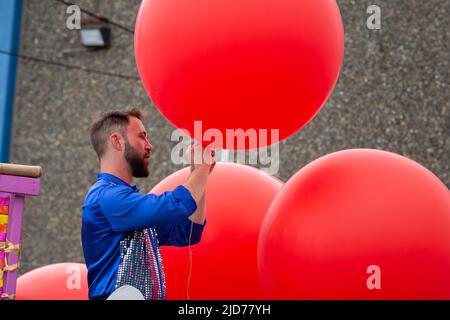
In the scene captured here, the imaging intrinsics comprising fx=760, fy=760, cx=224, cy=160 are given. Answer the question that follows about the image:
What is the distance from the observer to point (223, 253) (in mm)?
2875

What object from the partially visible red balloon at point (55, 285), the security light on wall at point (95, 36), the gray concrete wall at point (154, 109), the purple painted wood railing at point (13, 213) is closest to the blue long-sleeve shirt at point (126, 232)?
the purple painted wood railing at point (13, 213)

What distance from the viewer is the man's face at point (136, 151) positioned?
2605mm

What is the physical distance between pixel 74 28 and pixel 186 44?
12.7 ft

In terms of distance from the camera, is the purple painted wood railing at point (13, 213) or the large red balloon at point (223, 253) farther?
the large red balloon at point (223, 253)

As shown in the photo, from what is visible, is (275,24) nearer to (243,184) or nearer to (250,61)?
(250,61)

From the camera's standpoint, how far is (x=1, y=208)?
258cm

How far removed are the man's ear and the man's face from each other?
0.7 inches

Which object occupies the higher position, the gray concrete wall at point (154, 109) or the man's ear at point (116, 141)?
the gray concrete wall at point (154, 109)

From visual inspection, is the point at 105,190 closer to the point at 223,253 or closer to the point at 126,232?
the point at 126,232

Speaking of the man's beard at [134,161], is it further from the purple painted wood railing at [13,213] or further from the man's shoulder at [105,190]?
the purple painted wood railing at [13,213]

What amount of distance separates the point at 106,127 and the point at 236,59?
541 mm

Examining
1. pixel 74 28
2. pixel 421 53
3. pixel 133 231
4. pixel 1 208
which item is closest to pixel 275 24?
pixel 133 231

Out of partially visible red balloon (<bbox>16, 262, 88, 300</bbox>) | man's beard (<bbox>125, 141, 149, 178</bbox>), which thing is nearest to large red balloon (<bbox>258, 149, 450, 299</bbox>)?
man's beard (<bbox>125, 141, 149, 178</bbox>)

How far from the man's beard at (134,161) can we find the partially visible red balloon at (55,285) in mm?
979
